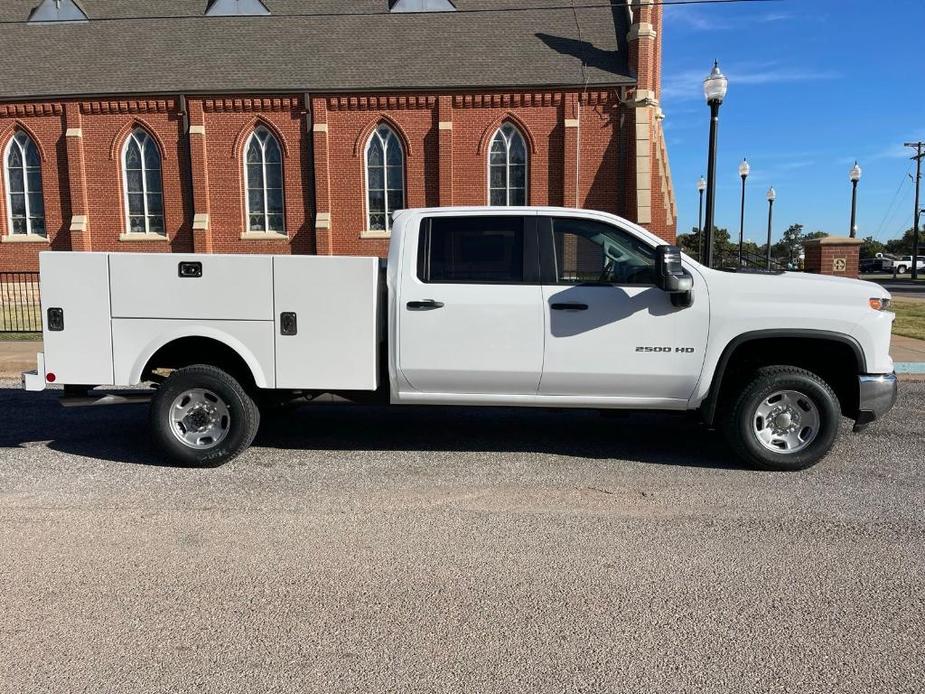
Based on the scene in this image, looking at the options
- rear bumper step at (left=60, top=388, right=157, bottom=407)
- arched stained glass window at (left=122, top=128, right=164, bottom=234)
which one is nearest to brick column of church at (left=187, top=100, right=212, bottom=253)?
arched stained glass window at (left=122, top=128, right=164, bottom=234)

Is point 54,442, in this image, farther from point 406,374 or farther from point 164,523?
point 406,374

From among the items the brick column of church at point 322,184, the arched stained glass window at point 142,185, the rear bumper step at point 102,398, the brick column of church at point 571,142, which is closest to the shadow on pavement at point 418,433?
the rear bumper step at point 102,398

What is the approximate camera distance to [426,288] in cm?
551

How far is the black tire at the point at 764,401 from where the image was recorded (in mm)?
5426

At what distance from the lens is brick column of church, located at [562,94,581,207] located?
2212 centimetres

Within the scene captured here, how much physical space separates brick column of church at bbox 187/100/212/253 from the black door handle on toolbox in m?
19.9

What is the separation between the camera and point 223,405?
5711 mm

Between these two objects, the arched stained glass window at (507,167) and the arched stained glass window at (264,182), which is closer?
the arched stained glass window at (507,167)

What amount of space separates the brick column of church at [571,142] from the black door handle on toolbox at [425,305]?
57.3ft

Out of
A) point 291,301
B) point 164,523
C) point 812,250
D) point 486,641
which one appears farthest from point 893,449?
point 812,250

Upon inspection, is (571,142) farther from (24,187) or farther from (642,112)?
(24,187)

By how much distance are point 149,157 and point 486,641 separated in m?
24.7

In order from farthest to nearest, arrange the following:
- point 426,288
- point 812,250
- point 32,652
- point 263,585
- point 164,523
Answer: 1. point 812,250
2. point 426,288
3. point 164,523
4. point 263,585
5. point 32,652

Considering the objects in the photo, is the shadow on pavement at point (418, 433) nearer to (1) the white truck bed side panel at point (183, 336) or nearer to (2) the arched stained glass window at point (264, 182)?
(1) the white truck bed side panel at point (183, 336)
